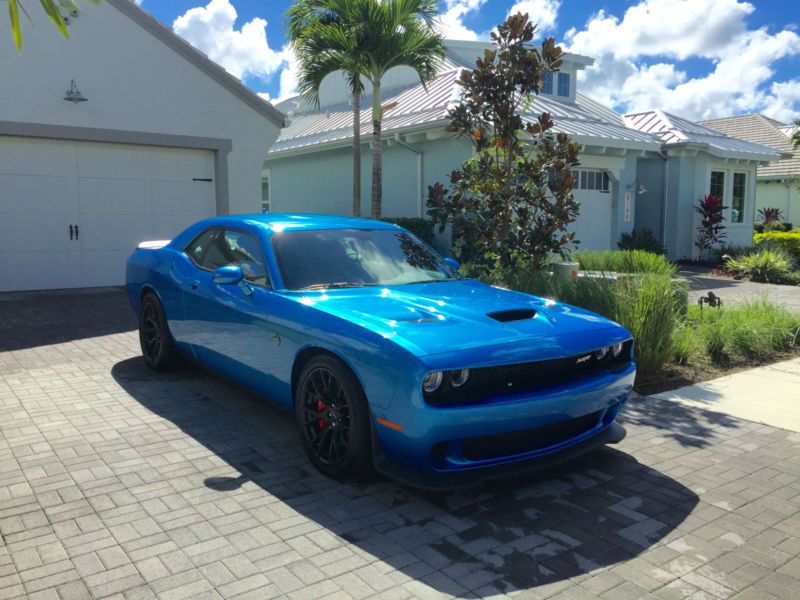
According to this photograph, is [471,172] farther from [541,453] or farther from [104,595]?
[104,595]

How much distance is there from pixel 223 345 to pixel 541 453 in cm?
251

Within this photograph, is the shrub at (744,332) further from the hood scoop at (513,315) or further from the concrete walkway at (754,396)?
the hood scoop at (513,315)

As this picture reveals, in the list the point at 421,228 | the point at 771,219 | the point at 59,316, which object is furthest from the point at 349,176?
the point at 771,219

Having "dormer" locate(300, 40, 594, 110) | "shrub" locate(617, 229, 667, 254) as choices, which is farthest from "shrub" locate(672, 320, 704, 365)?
"dormer" locate(300, 40, 594, 110)

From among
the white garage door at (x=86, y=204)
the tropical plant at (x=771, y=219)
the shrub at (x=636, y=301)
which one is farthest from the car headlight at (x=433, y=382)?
the tropical plant at (x=771, y=219)

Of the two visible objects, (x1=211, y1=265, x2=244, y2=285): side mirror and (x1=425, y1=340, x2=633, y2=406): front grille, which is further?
(x1=211, y1=265, x2=244, y2=285): side mirror

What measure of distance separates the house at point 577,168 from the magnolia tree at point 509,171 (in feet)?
20.1

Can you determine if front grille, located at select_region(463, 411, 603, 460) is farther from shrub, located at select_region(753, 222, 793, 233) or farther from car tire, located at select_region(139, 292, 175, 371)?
shrub, located at select_region(753, 222, 793, 233)

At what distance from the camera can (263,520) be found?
3521 millimetres

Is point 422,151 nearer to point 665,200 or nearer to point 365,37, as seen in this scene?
point 365,37

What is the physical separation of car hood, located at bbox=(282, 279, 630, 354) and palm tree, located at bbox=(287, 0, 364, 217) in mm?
9137

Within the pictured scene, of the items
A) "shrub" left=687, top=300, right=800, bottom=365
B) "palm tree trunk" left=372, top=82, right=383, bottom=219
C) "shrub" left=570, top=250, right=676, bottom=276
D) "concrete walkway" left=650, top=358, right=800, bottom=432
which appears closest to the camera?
"concrete walkway" left=650, top=358, right=800, bottom=432

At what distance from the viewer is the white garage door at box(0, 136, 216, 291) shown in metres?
10.8

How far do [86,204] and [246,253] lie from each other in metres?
7.57
